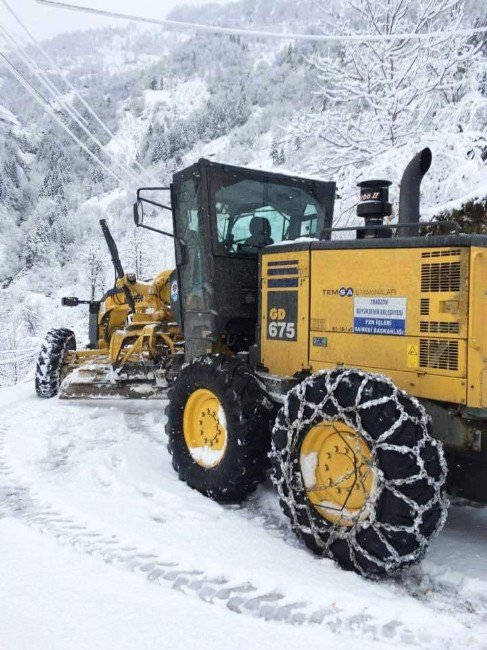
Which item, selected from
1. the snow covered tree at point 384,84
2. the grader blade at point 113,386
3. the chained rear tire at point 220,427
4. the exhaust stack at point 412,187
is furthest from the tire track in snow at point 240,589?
the snow covered tree at point 384,84

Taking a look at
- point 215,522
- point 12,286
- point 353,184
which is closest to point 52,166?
point 12,286

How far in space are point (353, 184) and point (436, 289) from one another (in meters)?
8.02

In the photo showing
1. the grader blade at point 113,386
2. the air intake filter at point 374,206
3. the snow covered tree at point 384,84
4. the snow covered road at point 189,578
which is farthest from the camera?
the snow covered tree at point 384,84

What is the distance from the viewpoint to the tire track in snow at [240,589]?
2.65m

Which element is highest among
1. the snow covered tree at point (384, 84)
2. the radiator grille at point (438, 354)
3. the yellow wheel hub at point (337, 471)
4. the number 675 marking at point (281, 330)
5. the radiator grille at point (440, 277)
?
the snow covered tree at point (384, 84)

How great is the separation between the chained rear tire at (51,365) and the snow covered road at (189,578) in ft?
12.4

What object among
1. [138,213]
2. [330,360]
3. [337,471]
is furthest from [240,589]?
[138,213]

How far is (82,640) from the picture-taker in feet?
8.18

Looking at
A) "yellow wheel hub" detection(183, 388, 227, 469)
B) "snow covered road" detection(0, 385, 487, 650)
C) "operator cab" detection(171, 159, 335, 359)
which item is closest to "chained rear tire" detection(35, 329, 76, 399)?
"operator cab" detection(171, 159, 335, 359)

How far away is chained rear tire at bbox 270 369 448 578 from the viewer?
9.70 feet

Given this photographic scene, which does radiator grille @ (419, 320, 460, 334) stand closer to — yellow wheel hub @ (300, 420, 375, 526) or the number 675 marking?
yellow wheel hub @ (300, 420, 375, 526)

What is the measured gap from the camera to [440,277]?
10.7 feet

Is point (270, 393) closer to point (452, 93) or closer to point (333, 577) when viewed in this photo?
point (333, 577)

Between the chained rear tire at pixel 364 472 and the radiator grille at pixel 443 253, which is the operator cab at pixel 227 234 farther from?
the radiator grille at pixel 443 253
